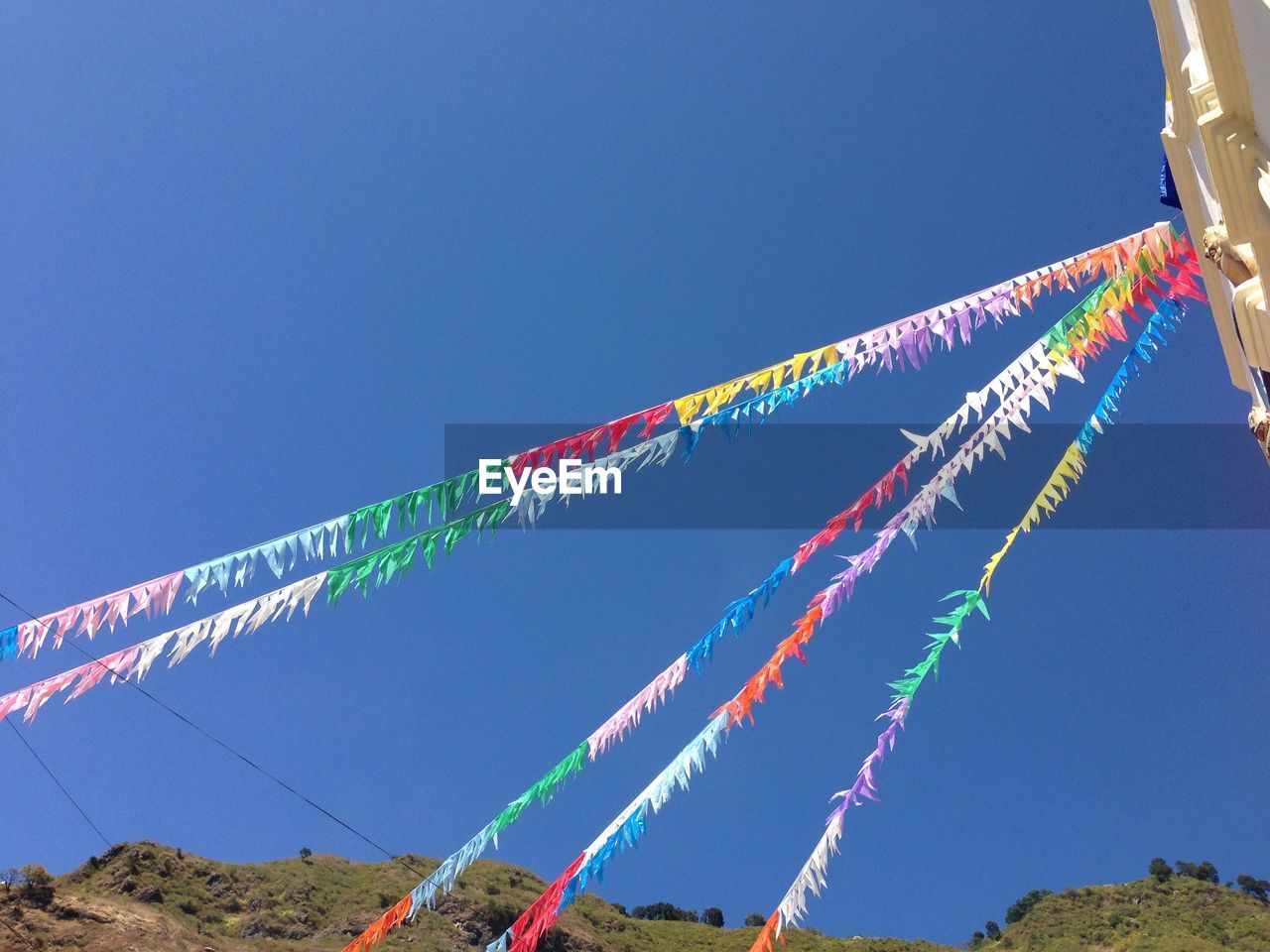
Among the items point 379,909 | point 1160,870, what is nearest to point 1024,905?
point 1160,870

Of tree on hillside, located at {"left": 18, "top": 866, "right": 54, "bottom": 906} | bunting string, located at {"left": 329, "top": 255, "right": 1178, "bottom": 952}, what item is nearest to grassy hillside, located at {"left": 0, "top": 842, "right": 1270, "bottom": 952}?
tree on hillside, located at {"left": 18, "top": 866, "right": 54, "bottom": 906}

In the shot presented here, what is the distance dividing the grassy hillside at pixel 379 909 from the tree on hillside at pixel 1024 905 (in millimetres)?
618

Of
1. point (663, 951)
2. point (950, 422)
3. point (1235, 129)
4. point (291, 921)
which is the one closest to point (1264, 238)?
point (1235, 129)

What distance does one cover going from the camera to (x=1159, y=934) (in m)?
33.2

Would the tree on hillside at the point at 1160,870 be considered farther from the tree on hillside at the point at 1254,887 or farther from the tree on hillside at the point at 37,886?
the tree on hillside at the point at 37,886

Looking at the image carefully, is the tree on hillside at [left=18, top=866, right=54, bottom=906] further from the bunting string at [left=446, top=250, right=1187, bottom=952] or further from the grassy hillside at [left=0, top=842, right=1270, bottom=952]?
the bunting string at [left=446, top=250, right=1187, bottom=952]

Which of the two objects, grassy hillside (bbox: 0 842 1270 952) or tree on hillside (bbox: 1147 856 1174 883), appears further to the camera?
tree on hillside (bbox: 1147 856 1174 883)

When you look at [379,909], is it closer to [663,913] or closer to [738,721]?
[663,913]

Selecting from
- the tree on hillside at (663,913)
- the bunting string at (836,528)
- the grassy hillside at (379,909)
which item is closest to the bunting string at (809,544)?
the bunting string at (836,528)

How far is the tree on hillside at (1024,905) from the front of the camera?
4056cm

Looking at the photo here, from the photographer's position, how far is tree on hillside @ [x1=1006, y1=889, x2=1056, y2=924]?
40562 mm

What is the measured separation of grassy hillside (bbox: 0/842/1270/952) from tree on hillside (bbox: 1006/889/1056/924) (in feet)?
2.03

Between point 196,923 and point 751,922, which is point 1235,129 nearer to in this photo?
point 196,923

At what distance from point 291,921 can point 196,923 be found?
2.65 m
